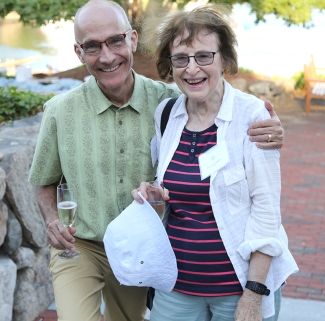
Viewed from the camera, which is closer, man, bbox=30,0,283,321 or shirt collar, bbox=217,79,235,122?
shirt collar, bbox=217,79,235,122

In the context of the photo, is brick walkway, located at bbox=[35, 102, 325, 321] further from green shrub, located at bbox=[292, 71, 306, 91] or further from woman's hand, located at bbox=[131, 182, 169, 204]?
green shrub, located at bbox=[292, 71, 306, 91]

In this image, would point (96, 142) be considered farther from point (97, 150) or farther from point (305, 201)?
point (305, 201)

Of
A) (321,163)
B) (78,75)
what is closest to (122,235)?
(321,163)

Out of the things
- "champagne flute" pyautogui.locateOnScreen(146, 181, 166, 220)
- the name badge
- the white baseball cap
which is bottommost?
the white baseball cap

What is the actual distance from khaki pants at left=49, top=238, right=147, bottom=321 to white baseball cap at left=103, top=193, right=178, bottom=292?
28cm

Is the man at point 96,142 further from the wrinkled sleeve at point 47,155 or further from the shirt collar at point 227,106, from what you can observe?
the shirt collar at point 227,106

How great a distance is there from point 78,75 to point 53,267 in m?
13.6

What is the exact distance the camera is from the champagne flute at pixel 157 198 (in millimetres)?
2754

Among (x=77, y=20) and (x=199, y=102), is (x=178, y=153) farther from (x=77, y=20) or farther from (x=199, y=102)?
(x=77, y=20)

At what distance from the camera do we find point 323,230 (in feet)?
23.1

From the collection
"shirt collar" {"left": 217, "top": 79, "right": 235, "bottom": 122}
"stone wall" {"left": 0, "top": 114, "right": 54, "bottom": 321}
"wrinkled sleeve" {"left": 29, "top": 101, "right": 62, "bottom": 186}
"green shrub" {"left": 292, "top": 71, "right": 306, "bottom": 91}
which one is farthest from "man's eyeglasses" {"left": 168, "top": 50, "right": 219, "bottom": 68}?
"green shrub" {"left": 292, "top": 71, "right": 306, "bottom": 91}

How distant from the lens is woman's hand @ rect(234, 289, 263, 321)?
2656 mm

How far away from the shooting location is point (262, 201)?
264 centimetres

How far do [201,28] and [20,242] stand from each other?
7.62 ft
